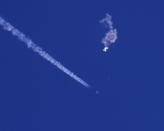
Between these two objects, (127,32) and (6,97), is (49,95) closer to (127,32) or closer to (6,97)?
(6,97)

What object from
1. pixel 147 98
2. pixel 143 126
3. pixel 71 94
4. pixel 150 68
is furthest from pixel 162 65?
pixel 71 94

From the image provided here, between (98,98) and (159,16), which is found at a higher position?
(159,16)

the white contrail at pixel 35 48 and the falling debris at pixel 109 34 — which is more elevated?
the falling debris at pixel 109 34

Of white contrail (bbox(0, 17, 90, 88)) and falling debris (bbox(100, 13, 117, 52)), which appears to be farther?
falling debris (bbox(100, 13, 117, 52))

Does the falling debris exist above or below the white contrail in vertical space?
above

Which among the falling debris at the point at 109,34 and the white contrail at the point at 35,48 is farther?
the falling debris at the point at 109,34
